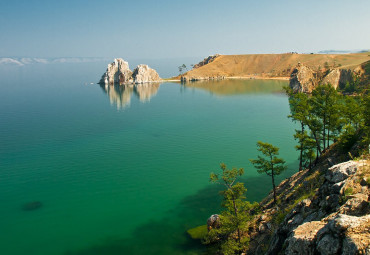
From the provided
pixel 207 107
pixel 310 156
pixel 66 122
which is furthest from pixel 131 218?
pixel 207 107

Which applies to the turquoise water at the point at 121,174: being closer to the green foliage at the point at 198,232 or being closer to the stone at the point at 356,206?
the green foliage at the point at 198,232

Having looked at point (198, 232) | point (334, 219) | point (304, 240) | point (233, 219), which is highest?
point (334, 219)

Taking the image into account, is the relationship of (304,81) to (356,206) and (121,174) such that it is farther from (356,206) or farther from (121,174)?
(356,206)

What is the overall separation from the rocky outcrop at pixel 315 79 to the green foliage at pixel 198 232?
128 meters

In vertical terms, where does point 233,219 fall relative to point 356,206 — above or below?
below

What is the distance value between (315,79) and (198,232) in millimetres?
158636

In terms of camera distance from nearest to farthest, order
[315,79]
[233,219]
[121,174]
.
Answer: [233,219], [121,174], [315,79]

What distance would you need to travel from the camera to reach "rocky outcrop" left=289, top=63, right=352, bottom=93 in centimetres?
14562

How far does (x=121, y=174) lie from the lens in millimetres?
56438

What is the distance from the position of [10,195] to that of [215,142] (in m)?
48.1

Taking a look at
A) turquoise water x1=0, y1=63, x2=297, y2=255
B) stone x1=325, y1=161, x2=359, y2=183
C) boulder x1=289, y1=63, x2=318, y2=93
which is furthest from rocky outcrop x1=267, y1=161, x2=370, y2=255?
boulder x1=289, y1=63, x2=318, y2=93

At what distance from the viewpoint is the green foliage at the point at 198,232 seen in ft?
118

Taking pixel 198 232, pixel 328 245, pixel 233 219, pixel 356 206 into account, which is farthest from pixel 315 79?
pixel 328 245

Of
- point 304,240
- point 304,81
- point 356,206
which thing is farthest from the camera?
point 304,81
